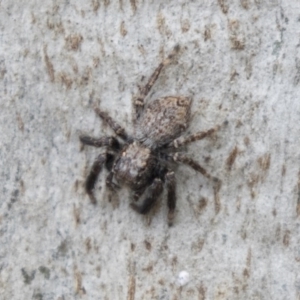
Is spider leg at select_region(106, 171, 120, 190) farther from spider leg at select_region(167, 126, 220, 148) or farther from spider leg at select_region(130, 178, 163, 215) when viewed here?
spider leg at select_region(167, 126, 220, 148)

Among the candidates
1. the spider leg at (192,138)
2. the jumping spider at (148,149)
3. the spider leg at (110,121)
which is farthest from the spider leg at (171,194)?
the spider leg at (110,121)

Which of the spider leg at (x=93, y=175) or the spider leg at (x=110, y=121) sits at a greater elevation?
the spider leg at (x=110, y=121)

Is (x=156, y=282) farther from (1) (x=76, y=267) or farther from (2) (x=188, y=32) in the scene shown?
(2) (x=188, y=32)

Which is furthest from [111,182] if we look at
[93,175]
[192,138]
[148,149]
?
[192,138]

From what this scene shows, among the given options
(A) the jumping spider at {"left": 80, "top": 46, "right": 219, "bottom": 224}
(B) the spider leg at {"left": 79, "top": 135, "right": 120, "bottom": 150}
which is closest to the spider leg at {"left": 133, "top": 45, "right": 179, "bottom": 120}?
(A) the jumping spider at {"left": 80, "top": 46, "right": 219, "bottom": 224}

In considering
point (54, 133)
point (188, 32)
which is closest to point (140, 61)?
point (188, 32)

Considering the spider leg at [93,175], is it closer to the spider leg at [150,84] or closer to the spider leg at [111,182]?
the spider leg at [111,182]
